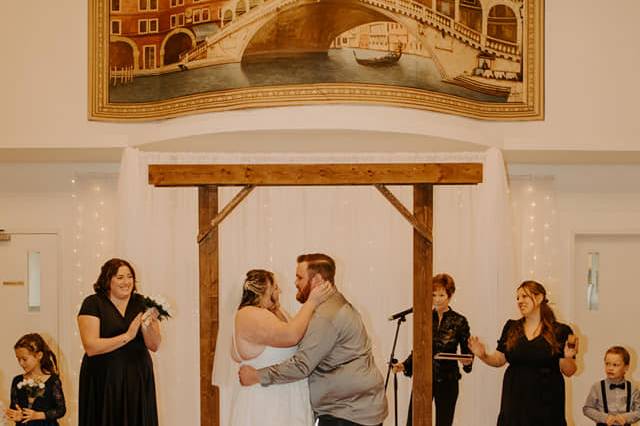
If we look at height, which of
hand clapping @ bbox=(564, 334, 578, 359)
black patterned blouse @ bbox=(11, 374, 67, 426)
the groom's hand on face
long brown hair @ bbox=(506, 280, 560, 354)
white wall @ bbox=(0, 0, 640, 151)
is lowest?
black patterned blouse @ bbox=(11, 374, 67, 426)

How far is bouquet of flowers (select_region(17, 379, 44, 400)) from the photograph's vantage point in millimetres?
6637

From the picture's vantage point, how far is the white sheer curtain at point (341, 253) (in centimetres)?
972

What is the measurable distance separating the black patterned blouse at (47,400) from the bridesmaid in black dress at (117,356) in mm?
301

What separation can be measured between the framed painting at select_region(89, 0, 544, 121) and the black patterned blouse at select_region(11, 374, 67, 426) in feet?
10.8

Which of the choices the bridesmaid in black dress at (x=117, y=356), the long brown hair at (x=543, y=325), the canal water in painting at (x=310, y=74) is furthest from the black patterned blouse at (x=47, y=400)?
the canal water in painting at (x=310, y=74)

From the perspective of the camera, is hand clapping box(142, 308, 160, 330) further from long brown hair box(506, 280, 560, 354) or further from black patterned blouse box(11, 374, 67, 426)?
long brown hair box(506, 280, 560, 354)

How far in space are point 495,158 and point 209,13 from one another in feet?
10.7

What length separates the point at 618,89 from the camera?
9.41m

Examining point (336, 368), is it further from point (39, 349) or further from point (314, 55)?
point (314, 55)

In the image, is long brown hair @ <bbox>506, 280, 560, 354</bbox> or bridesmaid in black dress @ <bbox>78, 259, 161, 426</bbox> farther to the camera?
long brown hair @ <bbox>506, 280, 560, 354</bbox>

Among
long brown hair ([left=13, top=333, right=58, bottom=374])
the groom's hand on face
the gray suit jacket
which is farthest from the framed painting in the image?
the groom's hand on face

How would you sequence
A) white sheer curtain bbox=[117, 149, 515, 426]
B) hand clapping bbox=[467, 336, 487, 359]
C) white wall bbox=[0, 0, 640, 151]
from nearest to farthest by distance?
1. hand clapping bbox=[467, 336, 487, 359]
2. white wall bbox=[0, 0, 640, 151]
3. white sheer curtain bbox=[117, 149, 515, 426]

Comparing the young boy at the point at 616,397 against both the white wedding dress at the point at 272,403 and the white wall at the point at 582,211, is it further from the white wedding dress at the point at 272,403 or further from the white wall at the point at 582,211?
the white wall at the point at 582,211

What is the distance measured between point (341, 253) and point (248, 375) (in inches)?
162
